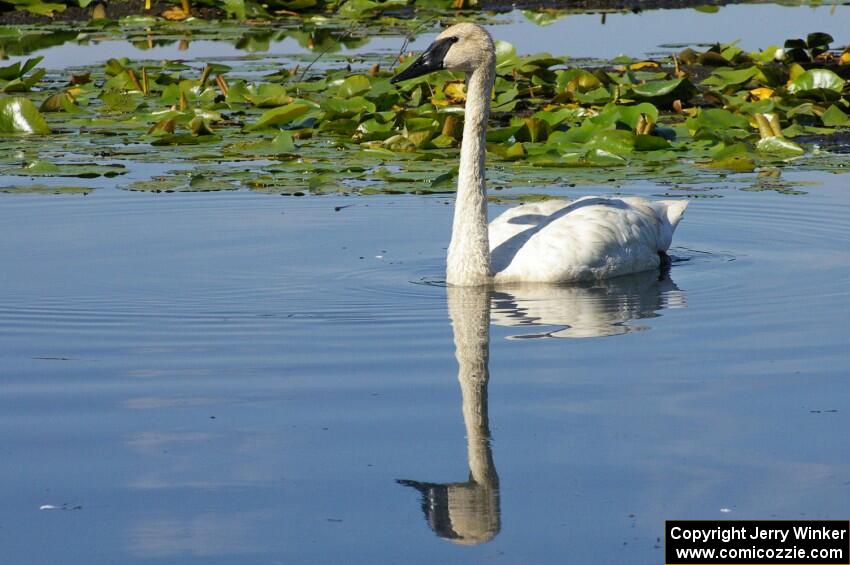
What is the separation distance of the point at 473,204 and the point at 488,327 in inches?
54.5

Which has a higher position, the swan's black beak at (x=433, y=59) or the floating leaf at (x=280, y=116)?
the swan's black beak at (x=433, y=59)

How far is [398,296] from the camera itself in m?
9.20

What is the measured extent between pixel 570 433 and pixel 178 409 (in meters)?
1.77

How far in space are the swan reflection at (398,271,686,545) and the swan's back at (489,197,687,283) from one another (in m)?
0.10

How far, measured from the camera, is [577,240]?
9.58 meters

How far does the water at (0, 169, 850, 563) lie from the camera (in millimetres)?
5230

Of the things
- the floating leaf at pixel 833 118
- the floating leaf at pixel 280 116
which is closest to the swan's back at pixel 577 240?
the floating leaf at pixel 833 118

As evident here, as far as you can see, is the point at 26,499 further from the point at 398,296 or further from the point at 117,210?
the point at 117,210

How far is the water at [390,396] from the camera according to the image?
5.23 meters

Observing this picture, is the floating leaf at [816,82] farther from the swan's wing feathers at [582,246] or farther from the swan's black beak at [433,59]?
the swan's black beak at [433,59]

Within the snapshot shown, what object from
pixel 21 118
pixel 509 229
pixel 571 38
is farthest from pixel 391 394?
pixel 571 38

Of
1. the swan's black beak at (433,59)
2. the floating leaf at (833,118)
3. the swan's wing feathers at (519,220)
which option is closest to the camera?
the swan's black beak at (433,59)

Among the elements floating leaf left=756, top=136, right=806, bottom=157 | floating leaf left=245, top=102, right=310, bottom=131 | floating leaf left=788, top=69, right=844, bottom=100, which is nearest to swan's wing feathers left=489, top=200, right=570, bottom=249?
floating leaf left=756, top=136, right=806, bottom=157

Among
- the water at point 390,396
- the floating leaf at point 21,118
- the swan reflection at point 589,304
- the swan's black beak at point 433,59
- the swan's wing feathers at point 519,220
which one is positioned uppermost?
the swan's black beak at point 433,59
